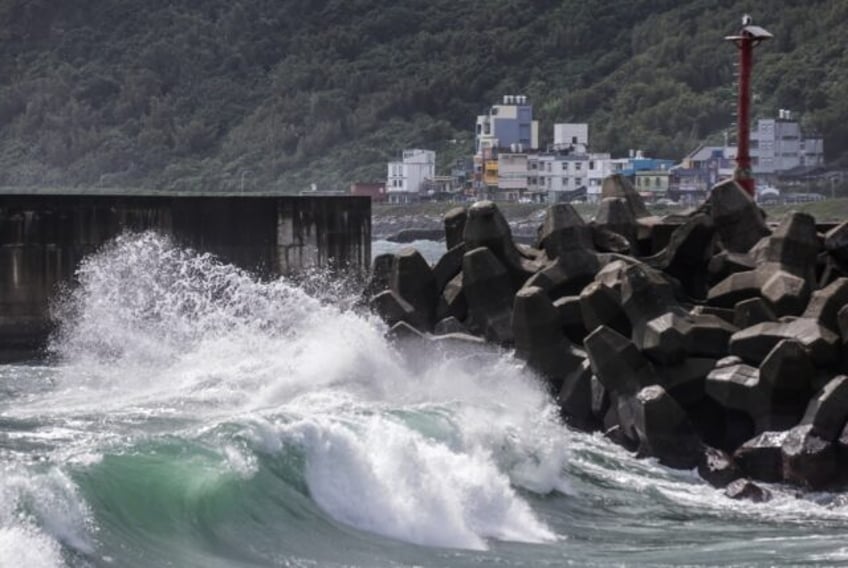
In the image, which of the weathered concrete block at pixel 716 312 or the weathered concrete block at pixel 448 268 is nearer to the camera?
the weathered concrete block at pixel 716 312

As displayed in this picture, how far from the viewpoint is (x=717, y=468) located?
13984mm

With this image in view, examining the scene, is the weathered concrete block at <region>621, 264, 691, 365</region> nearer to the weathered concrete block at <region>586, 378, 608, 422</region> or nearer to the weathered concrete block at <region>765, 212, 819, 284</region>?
the weathered concrete block at <region>586, 378, 608, 422</region>

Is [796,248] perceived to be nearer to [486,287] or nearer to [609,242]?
[609,242]

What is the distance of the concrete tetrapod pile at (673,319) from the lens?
14102mm

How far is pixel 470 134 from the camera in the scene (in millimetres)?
102188

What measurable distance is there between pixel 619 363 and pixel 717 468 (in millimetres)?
1291

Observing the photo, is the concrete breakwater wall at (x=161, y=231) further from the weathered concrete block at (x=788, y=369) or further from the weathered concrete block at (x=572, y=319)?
the weathered concrete block at (x=788, y=369)

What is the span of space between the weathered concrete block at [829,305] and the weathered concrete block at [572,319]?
2.14 metres

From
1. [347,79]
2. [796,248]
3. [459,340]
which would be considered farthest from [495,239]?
[347,79]

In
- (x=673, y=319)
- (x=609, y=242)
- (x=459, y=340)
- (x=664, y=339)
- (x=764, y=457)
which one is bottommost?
(x=764, y=457)

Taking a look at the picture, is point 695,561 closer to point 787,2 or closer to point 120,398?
point 120,398

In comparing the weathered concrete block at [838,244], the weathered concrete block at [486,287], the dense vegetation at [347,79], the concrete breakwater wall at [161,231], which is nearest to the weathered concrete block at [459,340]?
the weathered concrete block at [486,287]

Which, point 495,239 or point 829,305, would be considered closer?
point 829,305

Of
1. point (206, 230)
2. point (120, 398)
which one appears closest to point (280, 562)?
point (120, 398)
